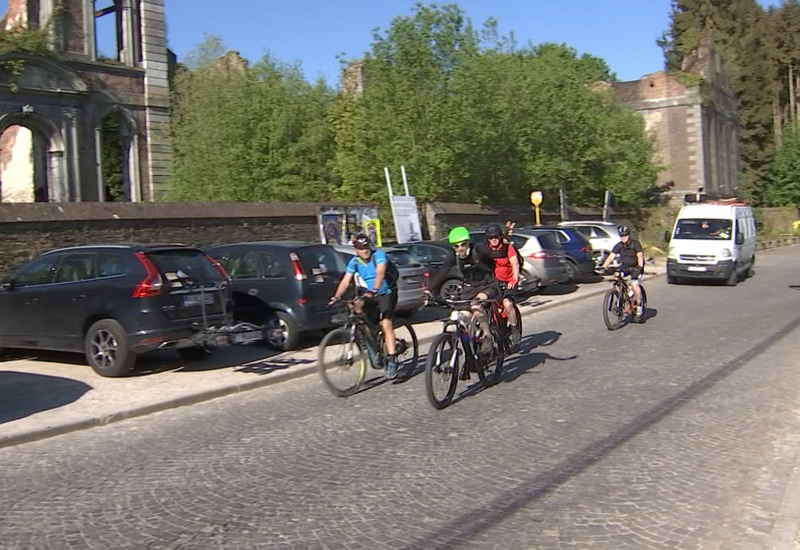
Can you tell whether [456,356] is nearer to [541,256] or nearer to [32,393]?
[32,393]

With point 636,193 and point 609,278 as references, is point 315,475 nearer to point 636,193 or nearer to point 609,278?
point 609,278

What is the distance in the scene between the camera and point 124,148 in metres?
32.4

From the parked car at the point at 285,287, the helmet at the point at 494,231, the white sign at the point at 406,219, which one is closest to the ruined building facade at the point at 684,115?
the white sign at the point at 406,219

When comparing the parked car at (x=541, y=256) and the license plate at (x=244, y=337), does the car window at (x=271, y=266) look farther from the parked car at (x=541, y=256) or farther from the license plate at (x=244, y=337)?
the parked car at (x=541, y=256)

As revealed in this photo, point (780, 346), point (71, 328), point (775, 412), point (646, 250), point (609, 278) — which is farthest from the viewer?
point (646, 250)

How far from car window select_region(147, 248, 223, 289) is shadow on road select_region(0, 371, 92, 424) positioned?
164 cm

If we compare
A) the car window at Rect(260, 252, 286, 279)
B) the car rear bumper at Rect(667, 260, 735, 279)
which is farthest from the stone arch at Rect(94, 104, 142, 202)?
the car rear bumper at Rect(667, 260, 735, 279)

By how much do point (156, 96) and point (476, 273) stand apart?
2683 cm

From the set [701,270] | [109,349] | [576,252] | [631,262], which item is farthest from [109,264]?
[701,270]

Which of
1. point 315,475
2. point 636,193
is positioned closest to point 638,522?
point 315,475

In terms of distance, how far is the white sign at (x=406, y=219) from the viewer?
73.6 feet

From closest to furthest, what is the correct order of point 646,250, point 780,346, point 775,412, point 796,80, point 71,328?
point 775,412 < point 71,328 < point 780,346 < point 646,250 < point 796,80

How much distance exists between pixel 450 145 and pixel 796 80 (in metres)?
54.5

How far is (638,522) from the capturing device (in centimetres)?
502
